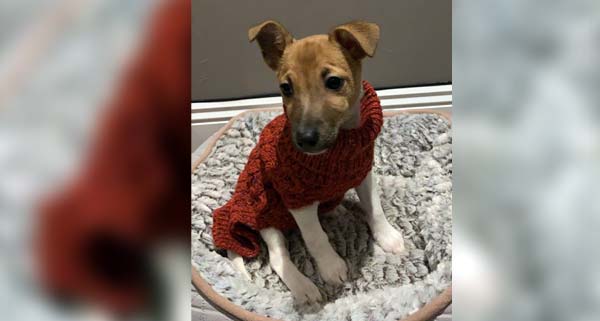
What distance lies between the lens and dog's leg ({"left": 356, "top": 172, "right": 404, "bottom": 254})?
1.27 meters

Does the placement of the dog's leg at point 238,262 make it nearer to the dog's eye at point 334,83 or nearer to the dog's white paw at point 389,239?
the dog's white paw at point 389,239

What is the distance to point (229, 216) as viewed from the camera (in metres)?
1.27

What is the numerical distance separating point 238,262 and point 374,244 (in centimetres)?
37

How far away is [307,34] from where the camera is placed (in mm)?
1312
